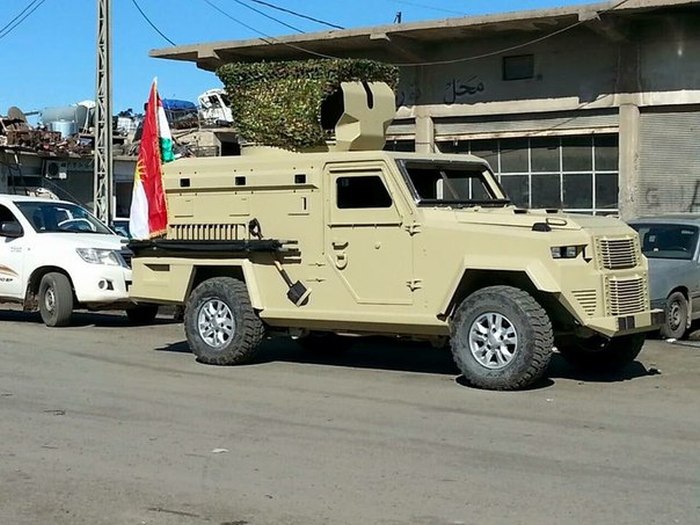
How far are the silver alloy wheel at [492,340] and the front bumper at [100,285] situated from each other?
6.20 meters

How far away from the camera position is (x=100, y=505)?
598 cm

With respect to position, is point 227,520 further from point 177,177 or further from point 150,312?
point 150,312

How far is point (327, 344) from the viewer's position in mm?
12258

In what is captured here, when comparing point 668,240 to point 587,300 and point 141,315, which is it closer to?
point 587,300

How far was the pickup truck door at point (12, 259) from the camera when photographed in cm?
1495

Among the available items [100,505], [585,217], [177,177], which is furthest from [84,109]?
[100,505]

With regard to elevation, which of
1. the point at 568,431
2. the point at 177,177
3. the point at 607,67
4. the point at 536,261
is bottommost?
the point at 568,431

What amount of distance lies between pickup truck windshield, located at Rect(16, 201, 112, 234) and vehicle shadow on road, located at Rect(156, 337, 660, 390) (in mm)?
3422

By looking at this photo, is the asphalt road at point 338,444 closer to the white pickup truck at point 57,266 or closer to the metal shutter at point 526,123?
the white pickup truck at point 57,266

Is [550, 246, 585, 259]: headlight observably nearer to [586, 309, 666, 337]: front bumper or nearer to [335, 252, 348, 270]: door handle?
[586, 309, 666, 337]: front bumper

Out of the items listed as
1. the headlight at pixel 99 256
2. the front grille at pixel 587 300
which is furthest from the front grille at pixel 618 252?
the headlight at pixel 99 256

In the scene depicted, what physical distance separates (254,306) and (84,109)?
111 feet

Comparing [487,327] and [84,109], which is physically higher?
[84,109]

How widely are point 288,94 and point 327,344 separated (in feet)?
10.1
